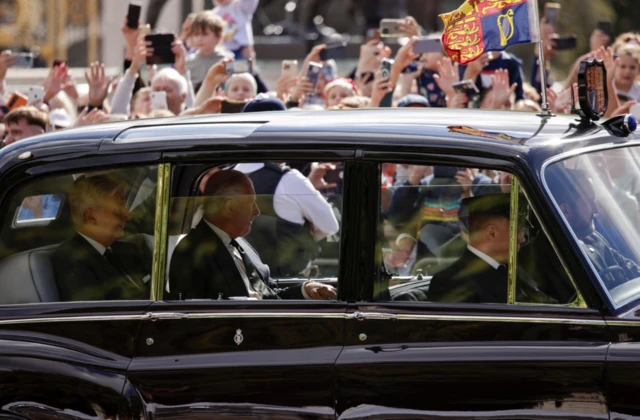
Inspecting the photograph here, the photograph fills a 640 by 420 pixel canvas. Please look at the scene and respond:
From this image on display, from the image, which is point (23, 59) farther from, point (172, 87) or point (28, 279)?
point (28, 279)

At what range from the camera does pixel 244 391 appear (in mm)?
3969

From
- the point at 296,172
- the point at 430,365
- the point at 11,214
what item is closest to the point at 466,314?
the point at 430,365

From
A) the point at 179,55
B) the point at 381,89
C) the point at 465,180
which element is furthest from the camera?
the point at 179,55

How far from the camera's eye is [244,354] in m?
4.00

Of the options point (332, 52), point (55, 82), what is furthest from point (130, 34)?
point (332, 52)

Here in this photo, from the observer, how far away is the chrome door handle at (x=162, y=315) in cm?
410

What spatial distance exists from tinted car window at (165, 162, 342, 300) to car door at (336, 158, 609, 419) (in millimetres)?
292

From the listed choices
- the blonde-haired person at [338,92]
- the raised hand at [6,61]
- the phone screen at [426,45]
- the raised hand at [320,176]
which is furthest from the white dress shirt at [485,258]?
the raised hand at [6,61]

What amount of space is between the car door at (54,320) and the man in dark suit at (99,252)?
3 cm

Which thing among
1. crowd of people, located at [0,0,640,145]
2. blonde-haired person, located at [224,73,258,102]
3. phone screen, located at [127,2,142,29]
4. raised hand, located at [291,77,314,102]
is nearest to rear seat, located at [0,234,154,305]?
crowd of people, located at [0,0,640,145]

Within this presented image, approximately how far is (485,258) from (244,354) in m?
0.81

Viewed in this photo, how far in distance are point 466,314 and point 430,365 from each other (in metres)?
0.19

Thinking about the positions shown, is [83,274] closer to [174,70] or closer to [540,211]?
[540,211]

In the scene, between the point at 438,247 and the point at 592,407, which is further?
the point at 438,247
